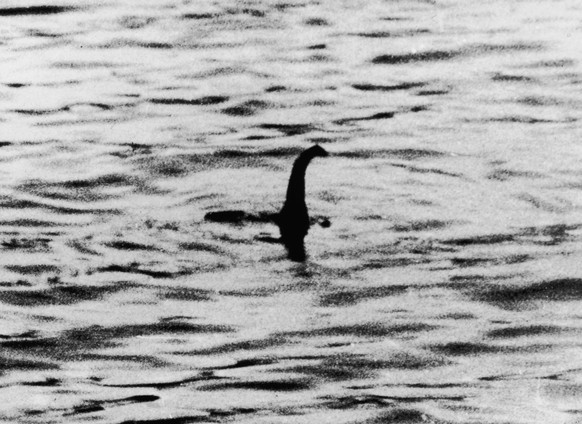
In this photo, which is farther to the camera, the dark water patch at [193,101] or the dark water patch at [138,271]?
the dark water patch at [193,101]

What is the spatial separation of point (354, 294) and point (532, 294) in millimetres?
1061

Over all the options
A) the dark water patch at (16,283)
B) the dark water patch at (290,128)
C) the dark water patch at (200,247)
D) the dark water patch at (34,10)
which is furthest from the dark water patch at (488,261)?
the dark water patch at (34,10)

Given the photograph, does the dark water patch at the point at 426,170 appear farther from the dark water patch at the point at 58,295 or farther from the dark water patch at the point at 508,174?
the dark water patch at the point at 58,295

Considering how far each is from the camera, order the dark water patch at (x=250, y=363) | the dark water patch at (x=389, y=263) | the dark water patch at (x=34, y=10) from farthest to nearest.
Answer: the dark water patch at (x=34, y=10) < the dark water patch at (x=389, y=263) < the dark water patch at (x=250, y=363)

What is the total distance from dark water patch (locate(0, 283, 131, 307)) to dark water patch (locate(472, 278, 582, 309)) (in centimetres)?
219

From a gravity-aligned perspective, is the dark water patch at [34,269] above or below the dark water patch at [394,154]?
below

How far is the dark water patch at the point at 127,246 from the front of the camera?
969cm

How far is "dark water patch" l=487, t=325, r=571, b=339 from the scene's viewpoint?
27.0ft

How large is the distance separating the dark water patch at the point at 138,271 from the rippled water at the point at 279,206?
28 mm

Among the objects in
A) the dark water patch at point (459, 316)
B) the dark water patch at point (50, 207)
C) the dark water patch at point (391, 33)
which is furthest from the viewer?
the dark water patch at point (391, 33)

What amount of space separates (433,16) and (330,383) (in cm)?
970

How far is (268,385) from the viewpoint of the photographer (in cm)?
747

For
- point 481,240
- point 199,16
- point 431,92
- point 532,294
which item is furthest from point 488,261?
point 199,16

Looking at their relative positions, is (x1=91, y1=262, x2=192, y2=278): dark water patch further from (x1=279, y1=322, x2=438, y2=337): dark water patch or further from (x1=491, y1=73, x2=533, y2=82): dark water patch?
(x1=491, y1=73, x2=533, y2=82): dark water patch
